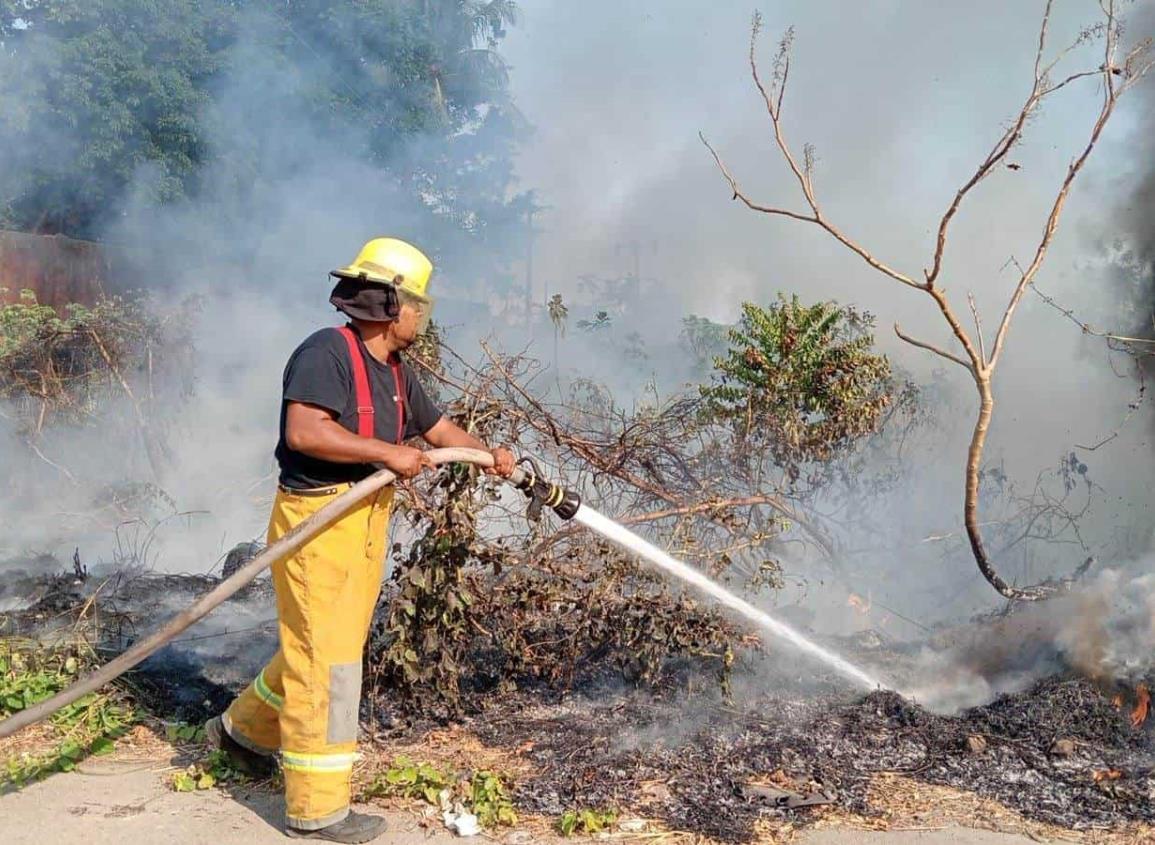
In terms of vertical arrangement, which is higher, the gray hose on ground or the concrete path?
the gray hose on ground

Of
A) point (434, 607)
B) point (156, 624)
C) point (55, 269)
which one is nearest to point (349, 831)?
point (434, 607)

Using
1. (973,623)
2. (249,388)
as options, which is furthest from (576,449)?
Answer: (249,388)

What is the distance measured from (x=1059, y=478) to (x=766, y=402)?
14.5ft

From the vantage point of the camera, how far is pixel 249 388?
10680 mm

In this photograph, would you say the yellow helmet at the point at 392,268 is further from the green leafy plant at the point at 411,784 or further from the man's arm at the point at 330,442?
the green leafy plant at the point at 411,784

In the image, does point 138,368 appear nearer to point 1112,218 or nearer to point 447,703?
point 447,703

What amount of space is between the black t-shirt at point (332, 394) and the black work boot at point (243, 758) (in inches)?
43.3

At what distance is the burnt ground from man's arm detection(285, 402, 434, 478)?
1322mm

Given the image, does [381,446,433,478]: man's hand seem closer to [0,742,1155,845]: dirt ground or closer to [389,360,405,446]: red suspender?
[389,360,405,446]: red suspender

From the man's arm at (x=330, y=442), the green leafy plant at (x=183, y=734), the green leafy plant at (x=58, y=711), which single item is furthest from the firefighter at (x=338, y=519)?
the green leafy plant at (x=58, y=711)

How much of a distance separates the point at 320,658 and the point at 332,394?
0.86 m

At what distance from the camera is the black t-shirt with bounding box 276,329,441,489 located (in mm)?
3090

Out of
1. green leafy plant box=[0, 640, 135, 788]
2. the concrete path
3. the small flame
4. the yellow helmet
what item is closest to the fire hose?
the concrete path

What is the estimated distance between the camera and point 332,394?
310cm
